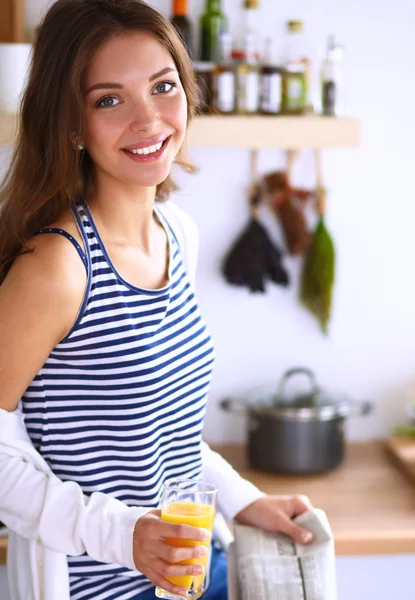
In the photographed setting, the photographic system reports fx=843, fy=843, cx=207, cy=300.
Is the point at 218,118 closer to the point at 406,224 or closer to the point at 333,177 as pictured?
the point at 333,177

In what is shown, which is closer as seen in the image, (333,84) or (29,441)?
(29,441)

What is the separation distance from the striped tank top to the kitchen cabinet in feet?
3.17

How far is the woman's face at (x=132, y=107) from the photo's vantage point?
106 centimetres

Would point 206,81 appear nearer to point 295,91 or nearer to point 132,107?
point 295,91

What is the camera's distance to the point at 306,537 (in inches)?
45.3

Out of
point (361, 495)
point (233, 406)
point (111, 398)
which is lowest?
point (361, 495)

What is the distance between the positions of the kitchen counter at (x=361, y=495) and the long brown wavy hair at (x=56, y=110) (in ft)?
2.69

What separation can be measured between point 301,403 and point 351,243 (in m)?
0.45

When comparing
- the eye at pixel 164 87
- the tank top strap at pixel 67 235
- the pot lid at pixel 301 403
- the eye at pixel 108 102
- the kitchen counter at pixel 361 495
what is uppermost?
the eye at pixel 164 87

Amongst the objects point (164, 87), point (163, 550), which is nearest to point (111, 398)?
point (163, 550)

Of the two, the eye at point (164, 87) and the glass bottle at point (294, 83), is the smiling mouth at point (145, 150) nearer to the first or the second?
the eye at point (164, 87)

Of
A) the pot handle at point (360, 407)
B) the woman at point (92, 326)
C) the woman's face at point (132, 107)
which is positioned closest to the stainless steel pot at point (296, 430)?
the pot handle at point (360, 407)

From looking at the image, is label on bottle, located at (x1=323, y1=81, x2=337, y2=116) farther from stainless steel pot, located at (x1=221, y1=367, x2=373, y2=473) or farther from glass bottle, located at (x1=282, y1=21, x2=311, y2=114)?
stainless steel pot, located at (x1=221, y1=367, x2=373, y2=473)

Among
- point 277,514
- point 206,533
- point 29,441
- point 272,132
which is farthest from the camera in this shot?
point 272,132
